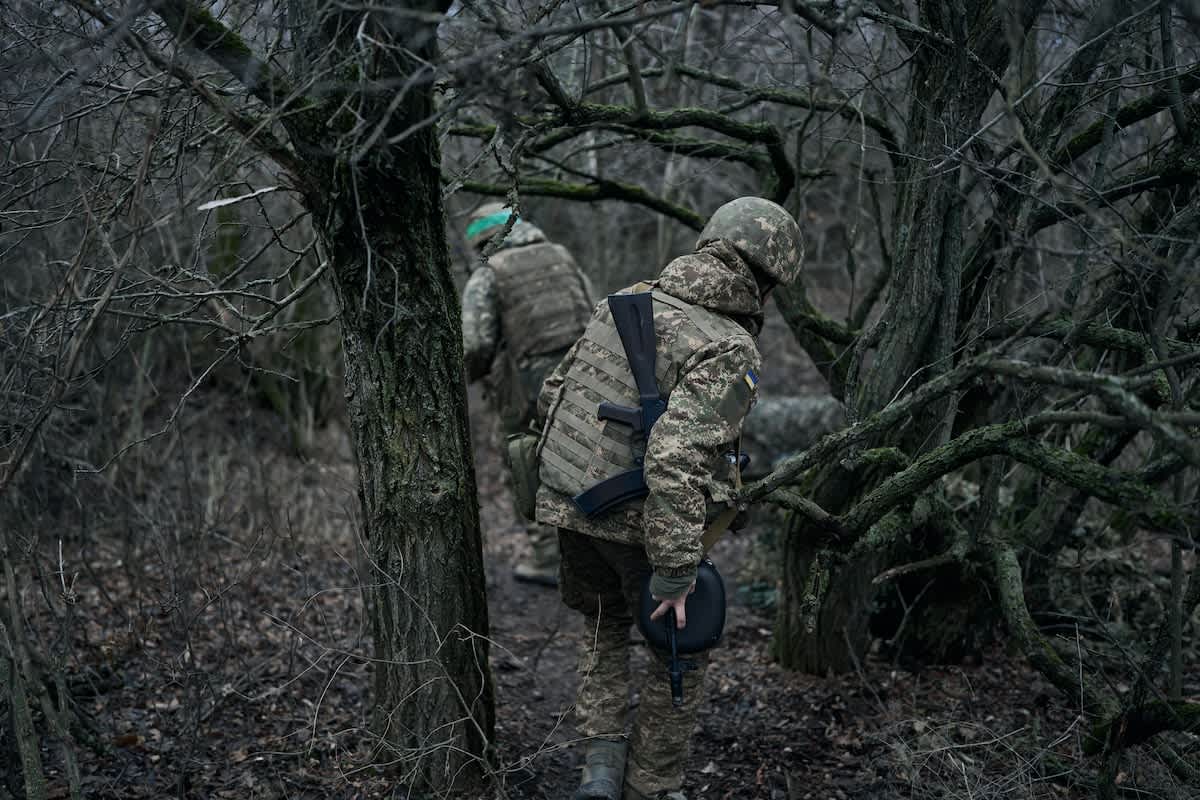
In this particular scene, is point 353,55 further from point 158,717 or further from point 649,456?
point 158,717

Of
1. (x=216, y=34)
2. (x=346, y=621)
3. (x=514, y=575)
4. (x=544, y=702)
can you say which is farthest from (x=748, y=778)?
(x=216, y=34)

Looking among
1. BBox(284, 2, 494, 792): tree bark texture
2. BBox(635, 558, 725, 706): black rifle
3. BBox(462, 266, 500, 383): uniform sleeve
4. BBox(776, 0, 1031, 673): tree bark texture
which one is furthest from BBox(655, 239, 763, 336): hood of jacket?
BBox(462, 266, 500, 383): uniform sleeve

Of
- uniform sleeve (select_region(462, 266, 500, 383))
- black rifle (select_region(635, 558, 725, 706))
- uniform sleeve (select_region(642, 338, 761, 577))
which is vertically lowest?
black rifle (select_region(635, 558, 725, 706))

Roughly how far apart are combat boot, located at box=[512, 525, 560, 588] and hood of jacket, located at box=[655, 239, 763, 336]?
120 inches

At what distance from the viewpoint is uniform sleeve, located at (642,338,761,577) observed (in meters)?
2.87

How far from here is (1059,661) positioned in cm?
300

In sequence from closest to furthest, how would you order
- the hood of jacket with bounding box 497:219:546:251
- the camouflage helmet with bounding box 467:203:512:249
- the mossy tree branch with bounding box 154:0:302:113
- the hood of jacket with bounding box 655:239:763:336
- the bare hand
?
1. the mossy tree branch with bounding box 154:0:302:113
2. the bare hand
3. the hood of jacket with bounding box 655:239:763:336
4. the camouflage helmet with bounding box 467:203:512:249
5. the hood of jacket with bounding box 497:219:546:251

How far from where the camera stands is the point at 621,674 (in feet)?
11.2

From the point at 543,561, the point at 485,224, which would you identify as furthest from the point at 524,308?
the point at 543,561

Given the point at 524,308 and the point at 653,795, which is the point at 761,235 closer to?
the point at 653,795

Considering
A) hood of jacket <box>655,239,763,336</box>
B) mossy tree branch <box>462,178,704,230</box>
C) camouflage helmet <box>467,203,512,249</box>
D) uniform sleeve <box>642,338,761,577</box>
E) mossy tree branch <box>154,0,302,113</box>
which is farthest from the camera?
camouflage helmet <box>467,203,512,249</box>

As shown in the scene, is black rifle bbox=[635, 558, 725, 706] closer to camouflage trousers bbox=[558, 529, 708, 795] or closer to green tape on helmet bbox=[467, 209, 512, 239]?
camouflage trousers bbox=[558, 529, 708, 795]

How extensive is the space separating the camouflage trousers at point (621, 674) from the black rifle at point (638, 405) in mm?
238

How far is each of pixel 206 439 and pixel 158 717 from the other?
3862mm
